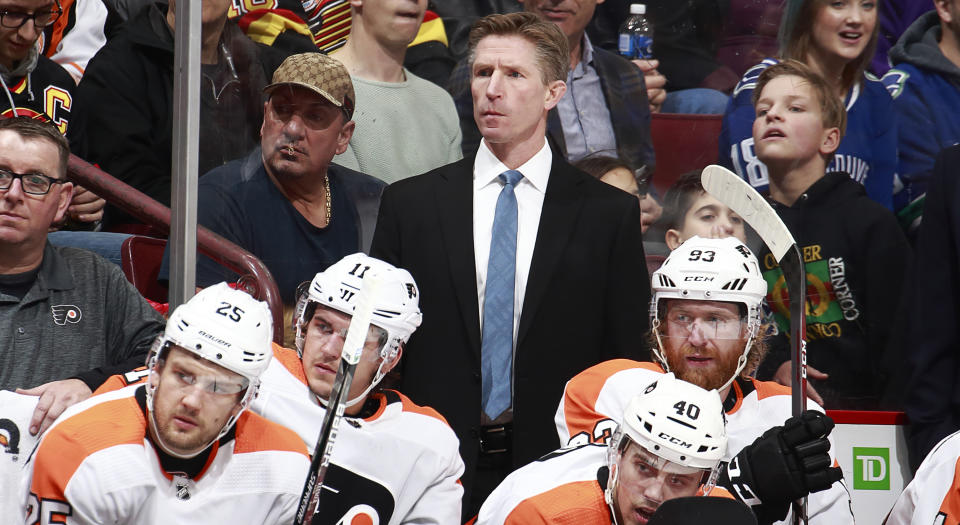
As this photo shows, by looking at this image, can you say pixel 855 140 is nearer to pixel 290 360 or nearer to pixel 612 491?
pixel 612 491

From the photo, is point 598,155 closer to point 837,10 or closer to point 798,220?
point 798,220

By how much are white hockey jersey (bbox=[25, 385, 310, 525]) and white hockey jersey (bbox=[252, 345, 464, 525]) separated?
0.15m

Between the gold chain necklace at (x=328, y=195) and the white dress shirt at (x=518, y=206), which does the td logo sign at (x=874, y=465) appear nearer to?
the white dress shirt at (x=518, y=206)

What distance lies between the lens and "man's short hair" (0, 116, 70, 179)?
2.85 m

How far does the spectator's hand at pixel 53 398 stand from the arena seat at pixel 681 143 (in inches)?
65.8

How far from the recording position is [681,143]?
355 centimetres

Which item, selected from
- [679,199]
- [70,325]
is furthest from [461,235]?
[70,325]

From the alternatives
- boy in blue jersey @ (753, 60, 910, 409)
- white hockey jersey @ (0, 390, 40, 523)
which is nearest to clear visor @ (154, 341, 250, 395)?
white hockey jersey @ (0, 390, 40, 523)

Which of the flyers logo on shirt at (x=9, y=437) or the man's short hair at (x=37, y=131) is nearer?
the flyers logo on shirt at (x=9, y=437)

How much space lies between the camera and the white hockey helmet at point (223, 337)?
2.39m

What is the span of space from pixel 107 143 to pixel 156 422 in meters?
1.49

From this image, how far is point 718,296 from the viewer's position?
9.62ft

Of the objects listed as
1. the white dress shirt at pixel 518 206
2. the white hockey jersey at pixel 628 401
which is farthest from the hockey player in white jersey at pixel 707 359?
the white dress shirt at pixel 518 206

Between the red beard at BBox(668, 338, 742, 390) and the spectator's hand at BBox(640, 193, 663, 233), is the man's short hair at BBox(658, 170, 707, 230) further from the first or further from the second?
the red beard at BBox(668, 338, 742, 390)
